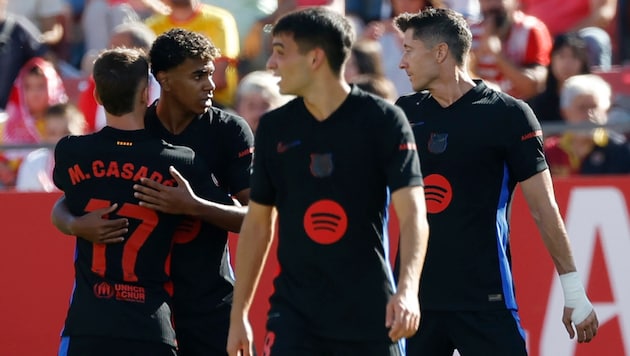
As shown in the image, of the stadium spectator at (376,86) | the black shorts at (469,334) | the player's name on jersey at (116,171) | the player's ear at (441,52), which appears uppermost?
the player's ear at (441,52)

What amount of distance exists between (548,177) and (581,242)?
2.38m

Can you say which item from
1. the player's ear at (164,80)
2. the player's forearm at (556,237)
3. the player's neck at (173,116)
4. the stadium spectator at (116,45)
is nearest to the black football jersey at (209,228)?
the player's neck at (173,116)

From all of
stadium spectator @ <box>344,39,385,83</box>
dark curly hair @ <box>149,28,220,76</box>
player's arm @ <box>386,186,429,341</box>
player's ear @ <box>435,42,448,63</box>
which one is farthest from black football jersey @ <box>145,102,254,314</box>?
Result: stadium spectator @ <box>344,39,385,83</box>

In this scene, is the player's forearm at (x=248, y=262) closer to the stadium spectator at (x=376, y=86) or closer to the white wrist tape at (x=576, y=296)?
the white wrist tape at (x=576, y=296)

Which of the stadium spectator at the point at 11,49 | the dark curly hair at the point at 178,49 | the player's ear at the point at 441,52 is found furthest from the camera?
the stadium spectator at the point at 11,49

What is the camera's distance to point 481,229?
6.32 m

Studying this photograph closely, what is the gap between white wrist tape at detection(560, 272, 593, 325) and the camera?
249 inches

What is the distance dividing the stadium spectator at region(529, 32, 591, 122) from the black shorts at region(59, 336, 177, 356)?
538 centimetres

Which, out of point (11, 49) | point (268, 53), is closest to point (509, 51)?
point (268, 53)

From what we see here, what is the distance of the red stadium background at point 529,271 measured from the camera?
334 inches

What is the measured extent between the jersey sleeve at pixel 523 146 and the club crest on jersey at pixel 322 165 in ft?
4.33

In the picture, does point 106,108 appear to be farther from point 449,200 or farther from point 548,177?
point 548,177

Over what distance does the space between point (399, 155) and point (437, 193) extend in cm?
113

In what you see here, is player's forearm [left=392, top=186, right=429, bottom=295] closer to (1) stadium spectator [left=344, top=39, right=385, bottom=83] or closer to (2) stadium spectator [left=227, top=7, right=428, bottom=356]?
(2) stadium spectator [left=227, top=7, right=428, bottom=356]
